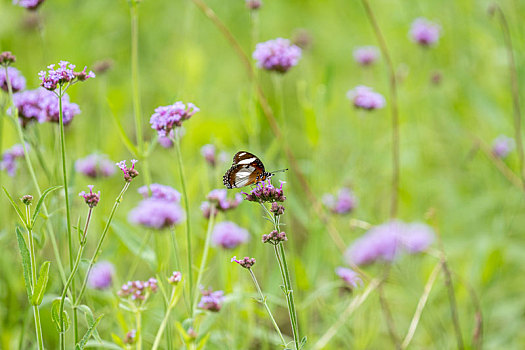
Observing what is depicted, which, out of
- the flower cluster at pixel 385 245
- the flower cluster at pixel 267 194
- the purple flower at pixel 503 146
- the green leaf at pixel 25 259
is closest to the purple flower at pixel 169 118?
the flower cluster at pixel 267 194

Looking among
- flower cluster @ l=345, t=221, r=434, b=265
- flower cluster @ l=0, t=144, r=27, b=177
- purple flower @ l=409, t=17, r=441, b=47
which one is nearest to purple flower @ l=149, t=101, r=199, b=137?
flower cluster @ l=0, t=144, r=27, b=177

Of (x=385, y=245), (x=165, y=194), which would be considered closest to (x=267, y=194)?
(x=165, y=194)

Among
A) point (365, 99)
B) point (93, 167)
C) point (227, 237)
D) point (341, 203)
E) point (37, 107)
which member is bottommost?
point (341, 203)

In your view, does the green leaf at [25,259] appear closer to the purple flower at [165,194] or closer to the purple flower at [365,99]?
the purple flower at [165,194]

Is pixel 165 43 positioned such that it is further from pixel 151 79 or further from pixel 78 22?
pixel 78 22

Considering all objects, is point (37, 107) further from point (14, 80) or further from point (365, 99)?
point (365, 99)

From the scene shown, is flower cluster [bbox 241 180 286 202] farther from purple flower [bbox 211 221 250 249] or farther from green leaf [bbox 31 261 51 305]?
purple flower [bbox 211 221 250 249]

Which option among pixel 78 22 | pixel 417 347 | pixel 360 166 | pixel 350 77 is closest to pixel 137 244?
pixel 417 347
